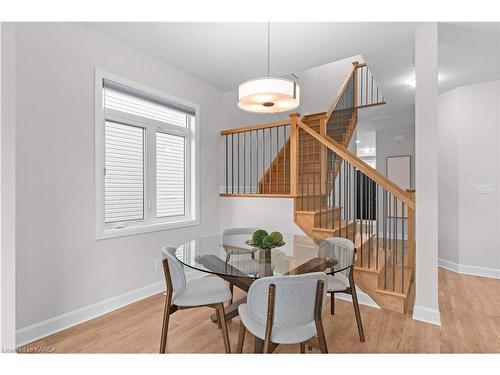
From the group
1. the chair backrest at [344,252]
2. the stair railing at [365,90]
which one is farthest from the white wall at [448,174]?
the chair backrest at [344,252]

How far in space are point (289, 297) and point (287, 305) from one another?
5 centimetres

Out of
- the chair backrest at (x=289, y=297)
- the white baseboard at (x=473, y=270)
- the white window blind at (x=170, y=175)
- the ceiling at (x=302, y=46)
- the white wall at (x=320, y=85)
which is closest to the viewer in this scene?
the chair backrest at (x=289, y=297)

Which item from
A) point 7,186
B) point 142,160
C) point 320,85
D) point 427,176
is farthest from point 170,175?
point 320,85

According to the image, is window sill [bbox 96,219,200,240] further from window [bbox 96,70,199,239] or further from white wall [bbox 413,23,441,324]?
white wall [bbox 413,23,441,324]

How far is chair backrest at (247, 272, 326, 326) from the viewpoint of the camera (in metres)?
1.37

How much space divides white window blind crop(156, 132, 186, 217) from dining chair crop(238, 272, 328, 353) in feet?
7.08

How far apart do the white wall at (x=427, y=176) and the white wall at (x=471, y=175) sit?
2026 millimetres

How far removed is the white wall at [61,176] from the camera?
2.07 m

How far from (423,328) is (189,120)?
3318 mm

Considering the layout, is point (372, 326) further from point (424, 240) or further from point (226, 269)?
point (226, 269)

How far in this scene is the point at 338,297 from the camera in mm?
2924

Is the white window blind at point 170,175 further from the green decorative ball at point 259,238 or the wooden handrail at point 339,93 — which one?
the wooden handrail at point 339,93

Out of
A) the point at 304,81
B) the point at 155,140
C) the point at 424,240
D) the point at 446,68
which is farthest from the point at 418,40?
the point at 304,81

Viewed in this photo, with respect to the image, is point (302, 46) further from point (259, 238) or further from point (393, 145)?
point (393, 145)
